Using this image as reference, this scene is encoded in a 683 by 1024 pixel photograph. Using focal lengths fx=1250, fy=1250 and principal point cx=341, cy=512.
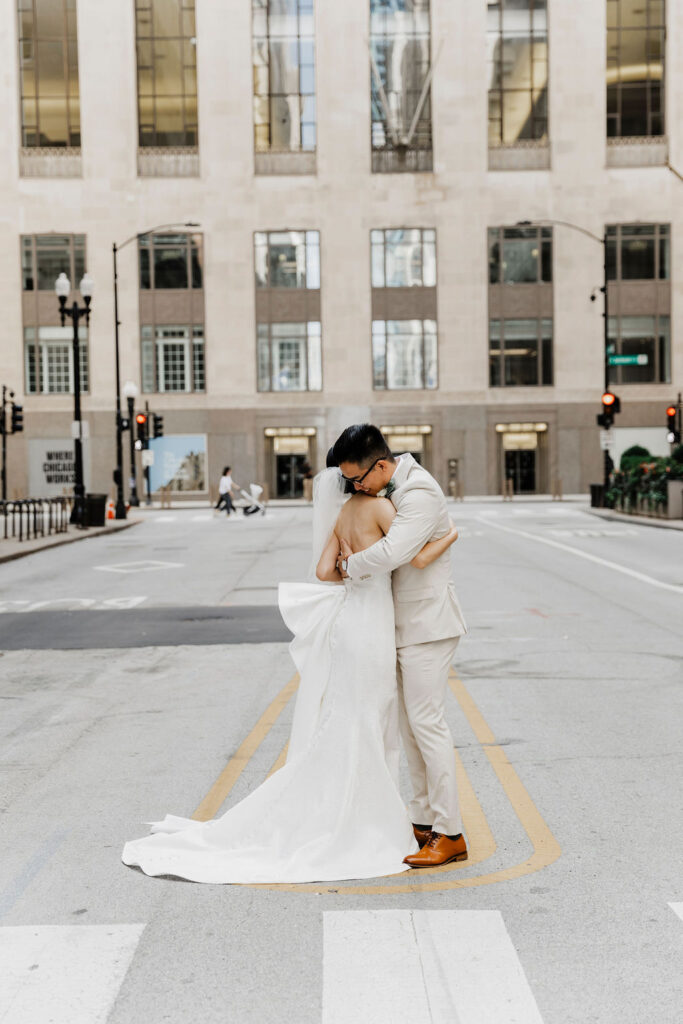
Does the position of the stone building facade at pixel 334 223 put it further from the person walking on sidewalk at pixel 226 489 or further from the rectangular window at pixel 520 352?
the person walking on sidewalk at pixel 226 489

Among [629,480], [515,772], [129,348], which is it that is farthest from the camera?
[129,348]

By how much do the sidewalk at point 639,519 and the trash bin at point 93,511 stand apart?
1527 centimetres

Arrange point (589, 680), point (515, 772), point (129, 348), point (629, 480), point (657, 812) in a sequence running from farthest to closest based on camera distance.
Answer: point (129, 348)
point (629, 480)
point (589, 680)
point (515, 772)
point (657, 812)

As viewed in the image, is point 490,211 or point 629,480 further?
point 490,211

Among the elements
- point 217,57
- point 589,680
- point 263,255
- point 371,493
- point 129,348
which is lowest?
point 589,680

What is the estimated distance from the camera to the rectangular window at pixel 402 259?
63.0 m

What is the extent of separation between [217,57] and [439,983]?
64.2 meters

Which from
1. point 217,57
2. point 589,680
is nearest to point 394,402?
point 217,57

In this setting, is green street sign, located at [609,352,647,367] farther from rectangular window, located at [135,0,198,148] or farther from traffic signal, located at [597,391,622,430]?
rectangular window, located at [135,0,198,148]

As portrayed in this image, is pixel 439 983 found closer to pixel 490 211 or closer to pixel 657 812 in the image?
pixel 657 812

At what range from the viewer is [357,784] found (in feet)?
17.2

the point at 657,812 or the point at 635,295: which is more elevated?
the point at 635,295

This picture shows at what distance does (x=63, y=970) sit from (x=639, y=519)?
108ft

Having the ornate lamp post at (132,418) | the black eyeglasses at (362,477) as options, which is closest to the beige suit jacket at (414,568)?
the black eyeglasses at (362,477)
